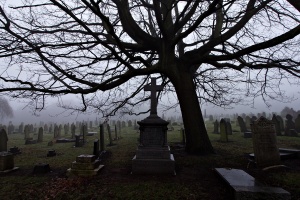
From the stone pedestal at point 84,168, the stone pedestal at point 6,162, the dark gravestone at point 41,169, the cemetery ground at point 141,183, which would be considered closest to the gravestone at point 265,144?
the cemetery ground at point 141,183

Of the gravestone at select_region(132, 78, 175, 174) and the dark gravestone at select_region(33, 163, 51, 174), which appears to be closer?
the gravestone at select_region(132, 78, 175, 174)

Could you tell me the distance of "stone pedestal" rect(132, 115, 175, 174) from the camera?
6656 millimetres

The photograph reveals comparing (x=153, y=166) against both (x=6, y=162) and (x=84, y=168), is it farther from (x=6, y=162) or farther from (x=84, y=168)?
(x=6, y=162)

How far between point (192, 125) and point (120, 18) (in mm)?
5345

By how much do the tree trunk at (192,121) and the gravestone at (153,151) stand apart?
1372 millimetres

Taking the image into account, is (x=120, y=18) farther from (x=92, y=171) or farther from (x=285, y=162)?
(x=285, y=162)

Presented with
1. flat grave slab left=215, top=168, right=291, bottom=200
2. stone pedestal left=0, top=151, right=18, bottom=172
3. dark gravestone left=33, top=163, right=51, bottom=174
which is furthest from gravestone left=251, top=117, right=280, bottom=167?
stone pedestal left=0, top=151, right=18, bottom=172

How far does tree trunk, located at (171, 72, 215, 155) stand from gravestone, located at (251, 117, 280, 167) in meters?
2.10

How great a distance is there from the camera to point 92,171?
6461mm

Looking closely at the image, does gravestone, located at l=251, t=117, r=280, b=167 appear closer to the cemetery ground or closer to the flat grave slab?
the cemetery ground

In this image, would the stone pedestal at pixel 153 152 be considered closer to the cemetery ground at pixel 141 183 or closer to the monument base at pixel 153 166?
the monument base at pixel 153 166

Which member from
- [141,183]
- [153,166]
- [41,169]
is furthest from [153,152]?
[41,169]

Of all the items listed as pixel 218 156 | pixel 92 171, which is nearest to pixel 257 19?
pixel 218 156

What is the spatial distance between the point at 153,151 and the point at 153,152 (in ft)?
0.11
